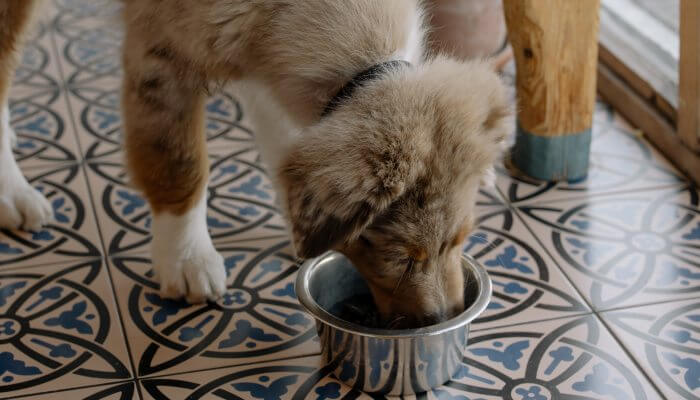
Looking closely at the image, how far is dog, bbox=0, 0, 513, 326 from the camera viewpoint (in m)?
1.41

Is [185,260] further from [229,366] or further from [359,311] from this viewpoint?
[359,311]

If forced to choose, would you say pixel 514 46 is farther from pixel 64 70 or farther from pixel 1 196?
pixel 64 70

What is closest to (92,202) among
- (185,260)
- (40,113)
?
(185,260)

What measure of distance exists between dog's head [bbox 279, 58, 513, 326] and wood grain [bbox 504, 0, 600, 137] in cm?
62

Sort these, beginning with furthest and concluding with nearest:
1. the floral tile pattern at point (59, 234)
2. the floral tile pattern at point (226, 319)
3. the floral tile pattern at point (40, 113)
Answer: the floral tile pattern at point (40, 113) < the floral tile pattern at point (59, 234) < the floral tile pattern at point (226, 319)

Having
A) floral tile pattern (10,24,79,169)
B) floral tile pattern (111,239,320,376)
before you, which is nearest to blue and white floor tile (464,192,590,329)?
floral tile pattern (111,239,320,376)

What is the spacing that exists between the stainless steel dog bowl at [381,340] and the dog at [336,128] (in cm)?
5

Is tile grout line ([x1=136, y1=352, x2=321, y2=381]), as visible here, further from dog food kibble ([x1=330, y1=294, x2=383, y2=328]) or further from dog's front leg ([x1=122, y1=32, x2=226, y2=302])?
dog's front leg ([x1=122, y1=32, x2=226, y2=302])

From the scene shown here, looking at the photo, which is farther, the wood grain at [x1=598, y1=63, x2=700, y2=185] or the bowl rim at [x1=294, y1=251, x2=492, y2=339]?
the wood grain at [x1=598, y1=63, x2=700, y2=185]

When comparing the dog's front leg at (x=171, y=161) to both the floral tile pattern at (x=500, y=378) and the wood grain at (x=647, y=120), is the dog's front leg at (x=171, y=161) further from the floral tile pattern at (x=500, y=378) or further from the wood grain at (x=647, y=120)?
the wood grain at (x=647, y=120)

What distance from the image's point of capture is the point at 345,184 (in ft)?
4.52

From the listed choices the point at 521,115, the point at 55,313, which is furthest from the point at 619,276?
the point at 55,313

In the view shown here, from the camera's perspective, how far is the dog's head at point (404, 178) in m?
1.39

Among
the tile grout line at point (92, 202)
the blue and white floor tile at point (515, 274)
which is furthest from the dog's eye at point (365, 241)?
the tile grout line at point (92, 202)
